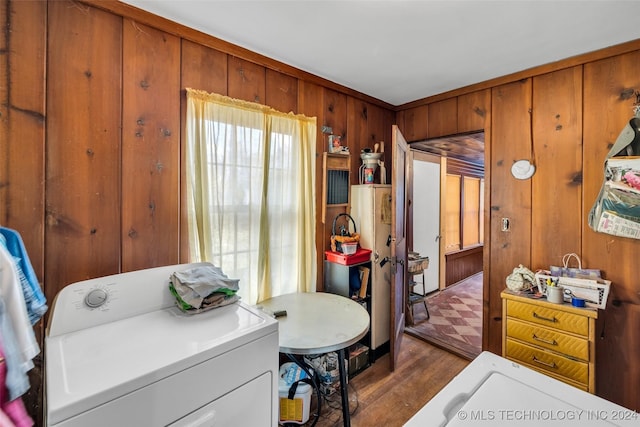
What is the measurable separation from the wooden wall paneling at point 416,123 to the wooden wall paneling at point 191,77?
203 centimetres

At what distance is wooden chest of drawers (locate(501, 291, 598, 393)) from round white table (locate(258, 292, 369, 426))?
1.12m

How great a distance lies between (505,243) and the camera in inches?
94.5

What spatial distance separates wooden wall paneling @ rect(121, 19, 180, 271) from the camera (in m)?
1.53

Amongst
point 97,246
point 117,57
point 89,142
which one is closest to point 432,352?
point 97,246

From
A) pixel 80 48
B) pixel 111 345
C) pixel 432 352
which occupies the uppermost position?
pixel 80 48

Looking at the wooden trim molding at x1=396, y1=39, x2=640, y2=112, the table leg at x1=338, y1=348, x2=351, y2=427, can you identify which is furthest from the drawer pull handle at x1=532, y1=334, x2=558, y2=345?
the wooden trim molding at x1=396, y1=39, x2=640, y2=112

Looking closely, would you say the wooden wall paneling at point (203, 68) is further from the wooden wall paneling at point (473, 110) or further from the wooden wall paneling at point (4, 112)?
the wooden wall paneling at point (473, 110)

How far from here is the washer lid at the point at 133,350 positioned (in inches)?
32.3

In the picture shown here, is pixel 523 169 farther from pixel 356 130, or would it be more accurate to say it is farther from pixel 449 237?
pixel 449 237

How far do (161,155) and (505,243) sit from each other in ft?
8.87

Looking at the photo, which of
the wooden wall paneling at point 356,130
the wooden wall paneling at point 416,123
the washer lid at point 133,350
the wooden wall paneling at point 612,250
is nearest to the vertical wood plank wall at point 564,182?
the wooden wall paneling at point 612,250

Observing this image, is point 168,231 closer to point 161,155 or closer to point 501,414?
point 161,155

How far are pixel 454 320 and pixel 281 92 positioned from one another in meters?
3.23

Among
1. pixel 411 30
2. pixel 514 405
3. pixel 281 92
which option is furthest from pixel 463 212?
pixel 514 405
